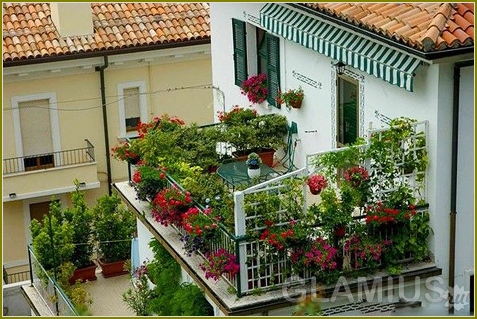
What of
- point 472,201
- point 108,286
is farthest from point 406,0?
point 108,286

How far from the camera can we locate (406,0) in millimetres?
15250

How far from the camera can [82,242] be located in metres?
22.6

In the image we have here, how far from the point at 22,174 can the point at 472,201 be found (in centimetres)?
1483

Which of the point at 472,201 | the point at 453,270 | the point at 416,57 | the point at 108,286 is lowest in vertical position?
the point at 108,286

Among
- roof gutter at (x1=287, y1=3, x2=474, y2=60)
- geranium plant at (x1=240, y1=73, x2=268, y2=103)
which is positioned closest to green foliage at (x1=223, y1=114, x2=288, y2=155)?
geranium plant at (x1=240, y1=73, x2=268, y2=103)

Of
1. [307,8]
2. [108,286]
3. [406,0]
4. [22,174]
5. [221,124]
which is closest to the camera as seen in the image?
[406,0]

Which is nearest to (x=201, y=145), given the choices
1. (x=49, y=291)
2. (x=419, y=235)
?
(x=419, y=235)

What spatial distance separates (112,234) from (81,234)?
2.10 ft

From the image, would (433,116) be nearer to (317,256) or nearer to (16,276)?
(317,256)

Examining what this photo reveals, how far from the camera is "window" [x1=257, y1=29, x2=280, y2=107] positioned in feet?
62.1

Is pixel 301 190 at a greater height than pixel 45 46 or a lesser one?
lesser

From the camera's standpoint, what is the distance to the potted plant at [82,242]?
22.4 m

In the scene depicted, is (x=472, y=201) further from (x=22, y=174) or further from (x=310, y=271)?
(x=22, y=174)

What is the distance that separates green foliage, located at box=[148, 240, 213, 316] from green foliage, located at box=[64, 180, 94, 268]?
459cm
